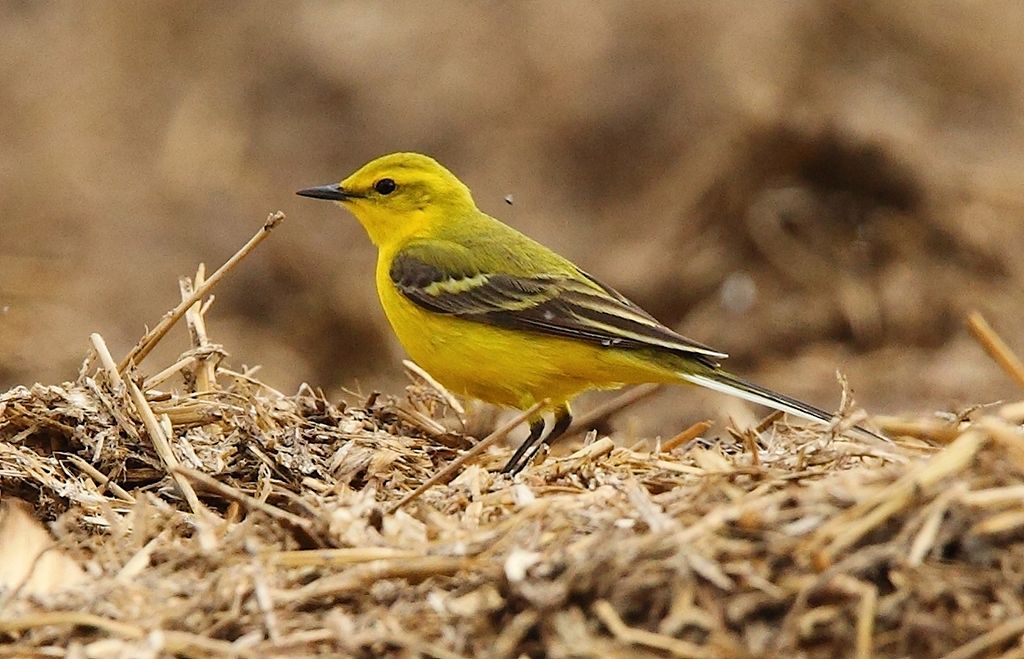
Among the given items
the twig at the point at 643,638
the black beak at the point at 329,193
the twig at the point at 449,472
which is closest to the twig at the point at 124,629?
the twig at the point at 643,638

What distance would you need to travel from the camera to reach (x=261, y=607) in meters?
3.77

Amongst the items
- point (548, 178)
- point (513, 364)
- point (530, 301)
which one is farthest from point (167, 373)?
point (548, 178)

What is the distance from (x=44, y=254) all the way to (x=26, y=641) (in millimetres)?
10179

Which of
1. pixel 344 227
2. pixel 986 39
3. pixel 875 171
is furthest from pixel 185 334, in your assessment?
pixel 986 39

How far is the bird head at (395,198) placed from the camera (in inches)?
305

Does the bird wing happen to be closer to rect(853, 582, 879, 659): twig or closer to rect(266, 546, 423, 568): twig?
rect(266, 546, 423, 568): twig

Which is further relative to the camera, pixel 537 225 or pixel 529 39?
pixel 529 39

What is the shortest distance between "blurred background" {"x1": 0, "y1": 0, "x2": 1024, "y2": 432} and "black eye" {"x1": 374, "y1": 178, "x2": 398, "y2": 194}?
2.87 meters

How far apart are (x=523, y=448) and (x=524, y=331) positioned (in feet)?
2.89

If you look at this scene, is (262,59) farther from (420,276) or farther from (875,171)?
(420,276)

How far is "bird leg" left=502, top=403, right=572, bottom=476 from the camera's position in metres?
5.66

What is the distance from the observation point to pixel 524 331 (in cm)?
677

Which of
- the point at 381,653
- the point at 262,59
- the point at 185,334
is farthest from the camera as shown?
the point at 262,59

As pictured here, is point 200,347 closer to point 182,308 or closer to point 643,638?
point 182,308
